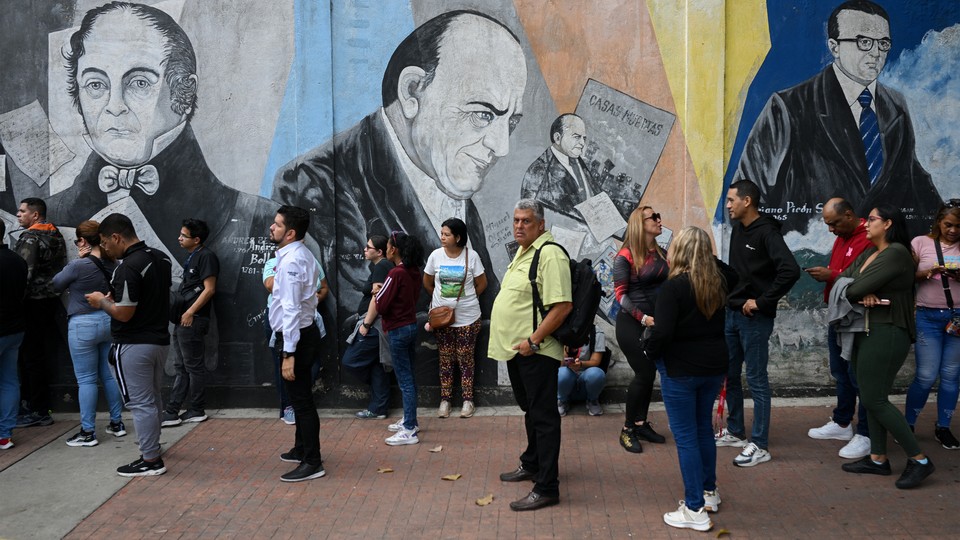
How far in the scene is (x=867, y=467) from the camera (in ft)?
21.1

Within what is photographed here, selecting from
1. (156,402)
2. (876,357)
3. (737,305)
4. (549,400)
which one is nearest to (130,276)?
(156,402)

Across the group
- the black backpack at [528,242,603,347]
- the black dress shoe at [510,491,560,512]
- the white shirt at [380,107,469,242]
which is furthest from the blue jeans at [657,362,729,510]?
the white shirt at [380,107,469,242]

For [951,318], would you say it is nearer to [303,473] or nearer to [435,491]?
[435,491]

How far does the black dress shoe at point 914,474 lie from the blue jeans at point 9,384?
7.37 meters

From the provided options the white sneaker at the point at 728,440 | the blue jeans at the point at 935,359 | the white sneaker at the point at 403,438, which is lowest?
the white sneaker at the point at 403,438

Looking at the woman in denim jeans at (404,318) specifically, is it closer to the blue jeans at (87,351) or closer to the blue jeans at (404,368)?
the blue jeans at (404,368)

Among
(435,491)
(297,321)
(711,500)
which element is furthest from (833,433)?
(297,321)

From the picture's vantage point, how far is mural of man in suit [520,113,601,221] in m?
8.52

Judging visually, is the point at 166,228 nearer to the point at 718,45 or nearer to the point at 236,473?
the point at 236,473

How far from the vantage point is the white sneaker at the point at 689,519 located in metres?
5.43

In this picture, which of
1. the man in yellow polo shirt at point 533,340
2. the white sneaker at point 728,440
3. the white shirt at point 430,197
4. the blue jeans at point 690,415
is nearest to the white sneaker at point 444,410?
the white shirt at point 430,197

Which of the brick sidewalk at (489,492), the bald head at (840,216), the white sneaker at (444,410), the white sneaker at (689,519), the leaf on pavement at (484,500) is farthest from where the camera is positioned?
the white sneaker at (444,410)

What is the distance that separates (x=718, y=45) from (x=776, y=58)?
0.63 meters

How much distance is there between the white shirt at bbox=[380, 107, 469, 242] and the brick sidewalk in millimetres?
2238
